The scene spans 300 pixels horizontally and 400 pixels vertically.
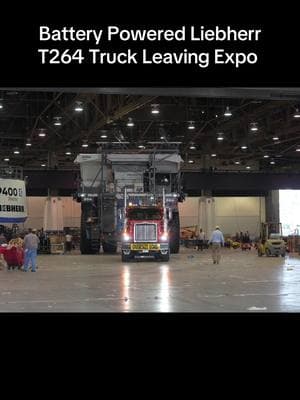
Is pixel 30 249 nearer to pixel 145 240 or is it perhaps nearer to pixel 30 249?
pixel 30 249

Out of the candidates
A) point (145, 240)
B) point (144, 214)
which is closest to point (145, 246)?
point (145, 240)

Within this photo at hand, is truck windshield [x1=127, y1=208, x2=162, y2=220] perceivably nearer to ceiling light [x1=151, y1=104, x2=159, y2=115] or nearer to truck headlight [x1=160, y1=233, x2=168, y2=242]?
truck headlight [x1=160, y1=233, x2=168, y2=242]

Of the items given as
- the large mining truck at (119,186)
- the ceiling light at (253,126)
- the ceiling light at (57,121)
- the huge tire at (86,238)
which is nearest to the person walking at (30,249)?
the large mining truck at (119,186)

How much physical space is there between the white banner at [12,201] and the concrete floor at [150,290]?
10.9 metres

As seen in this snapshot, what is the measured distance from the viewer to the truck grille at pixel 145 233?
93.9 feet

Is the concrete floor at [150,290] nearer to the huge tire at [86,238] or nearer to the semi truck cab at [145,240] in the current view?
the semi truck cab at [145,240]

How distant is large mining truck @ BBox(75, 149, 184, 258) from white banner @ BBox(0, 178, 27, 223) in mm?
3746

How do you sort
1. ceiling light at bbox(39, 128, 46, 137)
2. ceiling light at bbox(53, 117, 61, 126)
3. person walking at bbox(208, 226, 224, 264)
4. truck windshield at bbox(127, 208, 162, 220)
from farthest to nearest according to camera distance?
ceiling light at bbox(39, 128, 46, 137)
ceiling light at bbox(53, 117, 61, 126)
truck windshield at bbox(127, 208, 162, 220)
person walking at bbox(208, 226, 224, 264)

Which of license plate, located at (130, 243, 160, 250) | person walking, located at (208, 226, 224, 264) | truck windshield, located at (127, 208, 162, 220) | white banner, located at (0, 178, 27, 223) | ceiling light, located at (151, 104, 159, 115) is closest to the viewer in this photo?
person walking, located at (208, 226, 224, 264)

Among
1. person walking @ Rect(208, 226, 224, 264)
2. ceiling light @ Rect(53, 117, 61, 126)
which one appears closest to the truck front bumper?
person walking @ Rect(208, 226, 224, 264)

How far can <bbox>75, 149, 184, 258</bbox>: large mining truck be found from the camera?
104 feet

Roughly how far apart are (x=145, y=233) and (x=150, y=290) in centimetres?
1275
